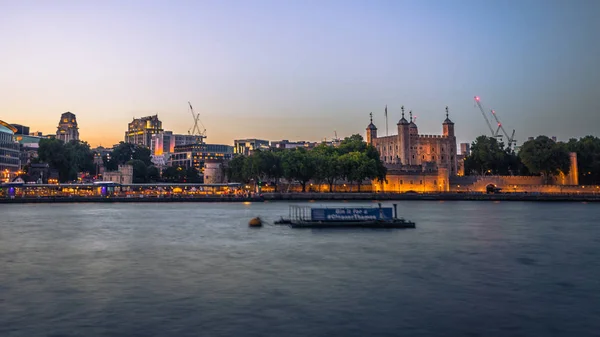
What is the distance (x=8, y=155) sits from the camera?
13888 centimetres

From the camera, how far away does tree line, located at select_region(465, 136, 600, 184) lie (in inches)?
4523

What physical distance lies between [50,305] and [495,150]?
421ft

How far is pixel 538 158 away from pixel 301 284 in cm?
10668

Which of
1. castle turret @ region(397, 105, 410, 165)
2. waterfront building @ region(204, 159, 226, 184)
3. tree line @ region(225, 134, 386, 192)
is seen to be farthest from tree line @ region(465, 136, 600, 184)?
waterfront building @ region(204, 159, 226, 184)

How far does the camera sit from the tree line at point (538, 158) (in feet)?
377

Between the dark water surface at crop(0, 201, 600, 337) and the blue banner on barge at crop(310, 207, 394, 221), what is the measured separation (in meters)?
3.46

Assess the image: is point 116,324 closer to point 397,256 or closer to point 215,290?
point 215,290

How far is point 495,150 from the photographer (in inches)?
5221

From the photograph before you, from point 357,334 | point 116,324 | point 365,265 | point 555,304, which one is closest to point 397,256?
point 365,265

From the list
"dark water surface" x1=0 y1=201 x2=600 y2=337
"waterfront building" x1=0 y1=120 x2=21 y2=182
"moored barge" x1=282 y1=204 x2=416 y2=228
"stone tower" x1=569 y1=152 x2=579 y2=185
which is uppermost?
"waterfront building" x1=0 y1=120 x2=21 y2=182

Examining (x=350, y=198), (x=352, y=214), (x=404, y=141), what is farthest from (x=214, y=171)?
(x=352, y=214)

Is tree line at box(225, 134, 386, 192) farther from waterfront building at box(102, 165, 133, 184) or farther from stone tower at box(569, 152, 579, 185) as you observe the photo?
waterfront building at box(102, 165, 133, 184)

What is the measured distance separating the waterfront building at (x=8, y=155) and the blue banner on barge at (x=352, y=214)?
113726 millimetres

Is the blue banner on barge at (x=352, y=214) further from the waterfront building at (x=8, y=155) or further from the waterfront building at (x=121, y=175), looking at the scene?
the waterfront building at (x=8, y=155)
